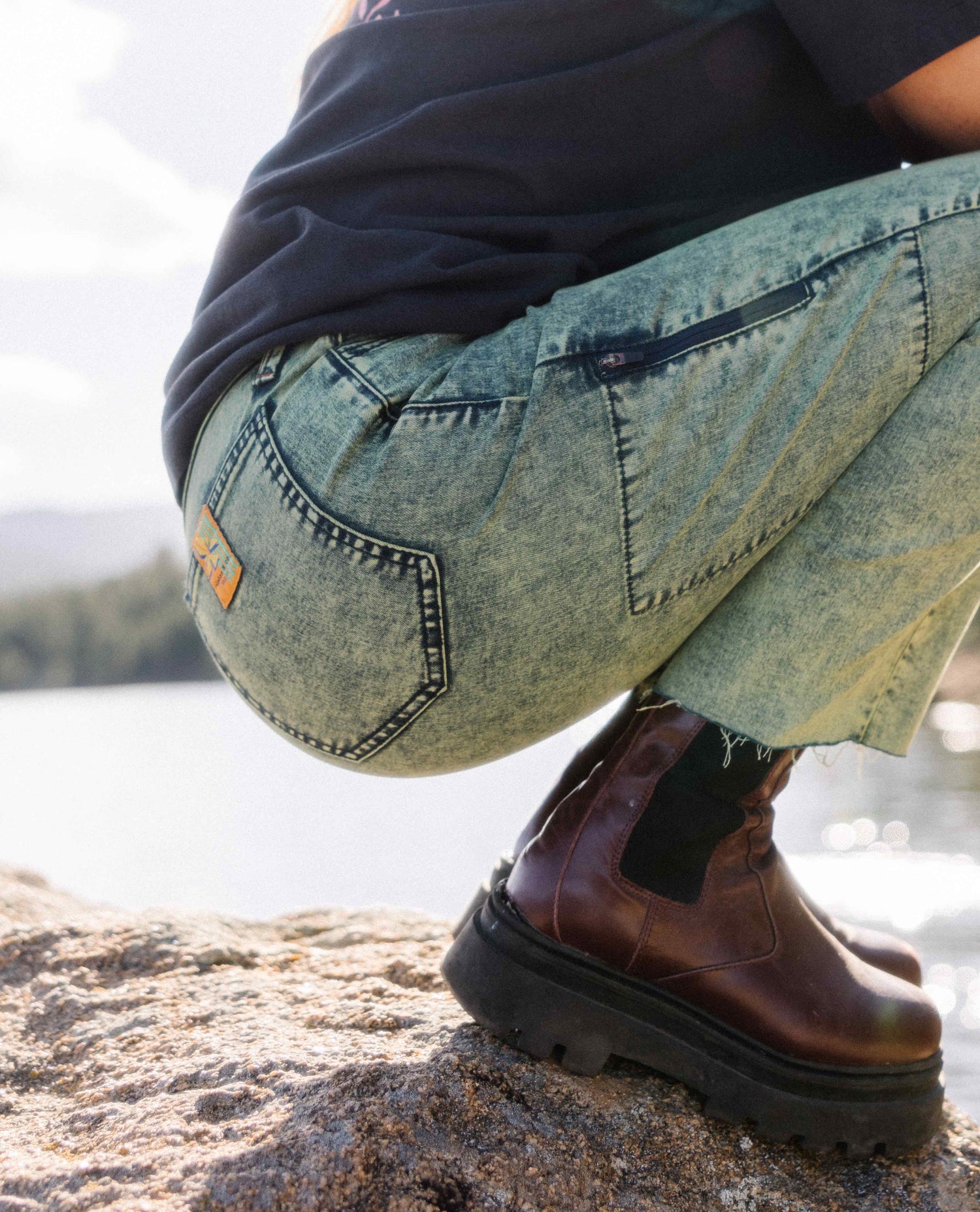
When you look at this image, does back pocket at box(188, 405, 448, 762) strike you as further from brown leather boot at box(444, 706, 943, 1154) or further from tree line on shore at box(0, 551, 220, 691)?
tree line on shore at box(0, 551, 220, 691)

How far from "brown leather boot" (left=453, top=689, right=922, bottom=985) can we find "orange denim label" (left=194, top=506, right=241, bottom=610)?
417mm

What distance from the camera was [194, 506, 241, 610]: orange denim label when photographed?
0.93 m

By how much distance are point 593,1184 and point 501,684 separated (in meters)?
0.45

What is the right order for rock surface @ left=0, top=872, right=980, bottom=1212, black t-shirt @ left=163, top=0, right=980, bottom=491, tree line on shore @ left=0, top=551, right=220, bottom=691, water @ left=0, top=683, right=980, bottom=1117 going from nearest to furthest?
1. rock surface @ left=0, top=872, right=980, bottom=1212
2. black t-shirt @ left=163, top=0, right=980, bottom=491
3. water @ left=0, top=683, right=980, bottom=1117
4. tree line on shore @ left=0, top=551, right=220, bottom=691

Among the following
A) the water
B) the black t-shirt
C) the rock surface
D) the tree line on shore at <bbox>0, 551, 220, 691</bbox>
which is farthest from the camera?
the tree line on shore at <bbox>0, 551, 220, 691</bbox>

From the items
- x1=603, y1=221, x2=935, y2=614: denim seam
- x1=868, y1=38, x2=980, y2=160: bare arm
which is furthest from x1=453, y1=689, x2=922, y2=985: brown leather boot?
x1=868, y1=38, x2=980, y2=160: bare arm

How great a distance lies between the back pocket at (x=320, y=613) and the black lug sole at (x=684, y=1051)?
0.27m

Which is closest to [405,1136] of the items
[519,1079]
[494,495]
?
[519,1079]

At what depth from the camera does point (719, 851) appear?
959 millimetres

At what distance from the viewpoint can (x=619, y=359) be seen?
2.74ft

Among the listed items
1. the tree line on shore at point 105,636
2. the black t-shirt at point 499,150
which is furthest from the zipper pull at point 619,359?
the tree line on shore at point 105,636

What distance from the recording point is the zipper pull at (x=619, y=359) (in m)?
0.84

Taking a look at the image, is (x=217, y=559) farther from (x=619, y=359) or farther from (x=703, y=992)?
(x=703, y=992)

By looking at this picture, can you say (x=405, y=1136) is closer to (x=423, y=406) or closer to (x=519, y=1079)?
(x=519, y=1079)
